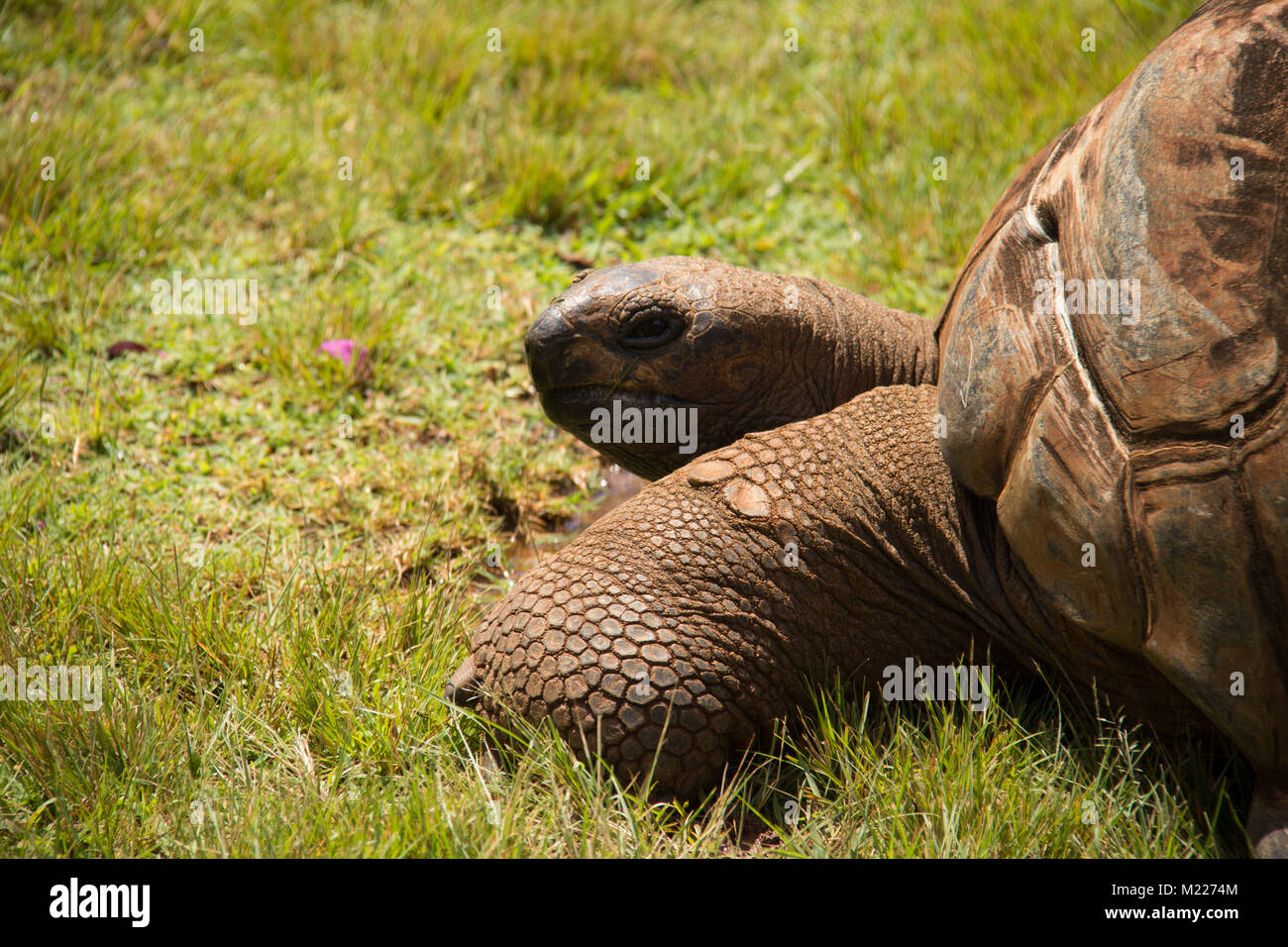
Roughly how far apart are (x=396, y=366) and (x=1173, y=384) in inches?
107

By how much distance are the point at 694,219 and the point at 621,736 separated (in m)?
3.02

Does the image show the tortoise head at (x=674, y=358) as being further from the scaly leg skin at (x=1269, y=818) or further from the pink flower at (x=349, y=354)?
the scaly leg skin at (x=1269, y=818)

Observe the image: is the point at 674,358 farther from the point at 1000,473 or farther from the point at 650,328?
the point at 1000,473

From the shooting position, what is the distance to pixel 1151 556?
1.96 meters

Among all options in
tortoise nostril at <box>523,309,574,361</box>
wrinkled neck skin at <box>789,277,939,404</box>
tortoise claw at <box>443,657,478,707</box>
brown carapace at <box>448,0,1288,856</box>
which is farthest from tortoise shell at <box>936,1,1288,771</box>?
tortoise claw at <box>443,657,478,707</box>

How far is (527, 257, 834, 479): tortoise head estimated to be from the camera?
2732mm

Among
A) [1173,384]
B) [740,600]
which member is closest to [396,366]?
[740,600]

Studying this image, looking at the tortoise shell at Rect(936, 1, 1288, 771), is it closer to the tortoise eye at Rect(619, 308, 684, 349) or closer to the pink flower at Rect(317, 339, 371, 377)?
the tortoise eye at Rect(619, 308, 684, 349)

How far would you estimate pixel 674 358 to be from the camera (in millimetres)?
2730

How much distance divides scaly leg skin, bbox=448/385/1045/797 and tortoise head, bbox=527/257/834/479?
1.03 feet

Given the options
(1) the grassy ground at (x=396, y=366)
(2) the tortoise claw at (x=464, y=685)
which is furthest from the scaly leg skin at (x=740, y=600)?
(1) the grassy ground at (x=396, y=366)
